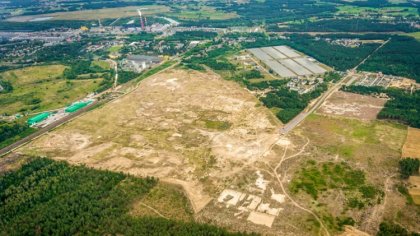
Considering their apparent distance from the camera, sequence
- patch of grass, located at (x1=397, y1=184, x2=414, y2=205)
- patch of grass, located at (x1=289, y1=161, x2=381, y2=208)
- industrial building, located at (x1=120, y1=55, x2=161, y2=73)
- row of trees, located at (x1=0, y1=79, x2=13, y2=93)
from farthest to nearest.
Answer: industrial building, located at (x1=120, y1=55, x2=161, y2=73)
row of trees, located at (x1=0, y1=79, x2=13, y2=93)
patch of grass, located at (x1=289, y1=161, x2=381, y2=208)
patch of grass, located at (x1=397, y1=184, x2=414, y2=205)

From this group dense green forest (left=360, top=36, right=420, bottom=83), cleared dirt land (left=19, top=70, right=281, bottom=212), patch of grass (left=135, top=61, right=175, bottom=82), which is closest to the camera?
cleared dirt land (left=19, top=70, right=281, bottom=212)

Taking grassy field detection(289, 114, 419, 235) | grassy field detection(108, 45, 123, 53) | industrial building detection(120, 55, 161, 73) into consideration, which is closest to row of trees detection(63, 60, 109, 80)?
industrial building detection(120, 55, 161, 73)

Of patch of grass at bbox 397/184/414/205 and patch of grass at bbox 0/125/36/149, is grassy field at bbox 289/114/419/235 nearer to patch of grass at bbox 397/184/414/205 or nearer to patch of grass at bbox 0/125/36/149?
patch of grass at bbox 397/184/414/205

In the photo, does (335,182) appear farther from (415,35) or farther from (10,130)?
(415,35)

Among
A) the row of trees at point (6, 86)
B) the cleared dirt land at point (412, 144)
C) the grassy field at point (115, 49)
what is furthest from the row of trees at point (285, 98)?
the row of trees at point (6, 86)

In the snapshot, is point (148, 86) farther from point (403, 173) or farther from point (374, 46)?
point (374, 46)

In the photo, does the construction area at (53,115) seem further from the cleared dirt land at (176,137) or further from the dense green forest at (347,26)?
the dense green forest at (347,26)

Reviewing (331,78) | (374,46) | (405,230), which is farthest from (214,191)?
(374,46)
